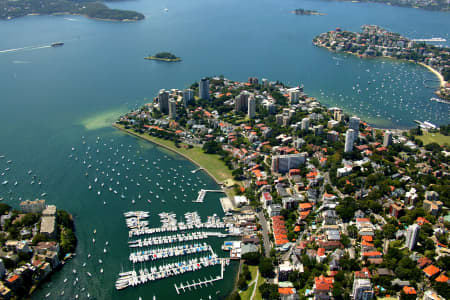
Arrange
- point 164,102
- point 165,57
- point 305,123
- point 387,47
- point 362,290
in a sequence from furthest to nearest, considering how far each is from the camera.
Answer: point 387,47 < point 165,57 < point 164,102 < point 305,123 < point 362,290

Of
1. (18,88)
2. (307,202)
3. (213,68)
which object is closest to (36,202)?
(307,202)

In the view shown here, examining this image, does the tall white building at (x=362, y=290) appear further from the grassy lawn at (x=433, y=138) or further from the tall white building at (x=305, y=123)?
the grassy lawn at (x=433, y=138)

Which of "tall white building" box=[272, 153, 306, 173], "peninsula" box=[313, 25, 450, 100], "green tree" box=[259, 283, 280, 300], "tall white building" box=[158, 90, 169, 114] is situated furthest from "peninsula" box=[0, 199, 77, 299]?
"peninsula" box=[313, 25, 450, 100]

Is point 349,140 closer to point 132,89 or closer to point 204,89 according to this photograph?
point 204,89

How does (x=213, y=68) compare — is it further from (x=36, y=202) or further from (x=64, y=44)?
(x=36, y=202)

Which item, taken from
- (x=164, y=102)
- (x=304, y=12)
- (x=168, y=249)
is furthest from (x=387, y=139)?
(x=304, y=12)

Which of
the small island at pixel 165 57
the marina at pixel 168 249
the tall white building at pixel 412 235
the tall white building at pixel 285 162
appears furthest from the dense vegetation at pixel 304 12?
the tall white building at pixel 412 235
